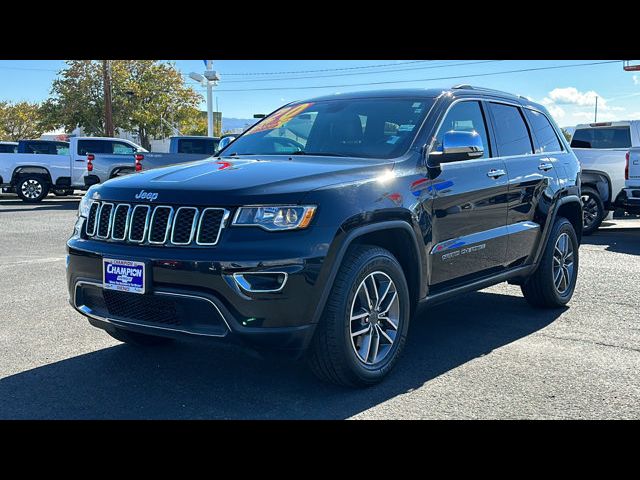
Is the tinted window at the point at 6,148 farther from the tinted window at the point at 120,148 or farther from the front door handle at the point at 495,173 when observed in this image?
the front door handle at the point at 495,173

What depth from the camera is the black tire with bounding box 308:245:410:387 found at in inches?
149

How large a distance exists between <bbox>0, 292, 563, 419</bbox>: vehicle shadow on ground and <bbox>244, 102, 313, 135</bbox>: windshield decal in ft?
5.95

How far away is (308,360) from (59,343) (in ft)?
7.36

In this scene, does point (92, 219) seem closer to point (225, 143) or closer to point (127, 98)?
point (225, 143)

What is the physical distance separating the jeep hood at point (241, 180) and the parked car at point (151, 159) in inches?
529

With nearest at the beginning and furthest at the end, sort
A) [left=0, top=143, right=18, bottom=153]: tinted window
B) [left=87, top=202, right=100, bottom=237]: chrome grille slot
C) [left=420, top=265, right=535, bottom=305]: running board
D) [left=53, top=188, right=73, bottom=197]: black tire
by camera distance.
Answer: [left=87, top=202, right=100, bottom=237]: chrome grille slot < [left=420, top=265, right=535, bottom=305]: running board < [left=53, top=188, right=73, bottom=197]: black tire < [left=0, top=143, right=18, bottom=153]: tinted window

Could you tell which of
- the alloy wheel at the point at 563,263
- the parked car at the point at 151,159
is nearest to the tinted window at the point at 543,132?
the alloy wheel at the point at 563,263

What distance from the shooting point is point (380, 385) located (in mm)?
4203

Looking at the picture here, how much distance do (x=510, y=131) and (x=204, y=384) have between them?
3362 mm

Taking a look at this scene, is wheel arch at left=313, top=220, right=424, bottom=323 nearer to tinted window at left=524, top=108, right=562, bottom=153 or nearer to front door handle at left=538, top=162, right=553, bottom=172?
front door handle at left=538, top=162, right=553, bottom=172

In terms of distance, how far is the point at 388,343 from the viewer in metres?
4.27

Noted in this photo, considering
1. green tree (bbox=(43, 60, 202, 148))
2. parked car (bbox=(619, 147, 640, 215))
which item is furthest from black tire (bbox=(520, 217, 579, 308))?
green tree (bbox=(43, 60, 202, 148))
